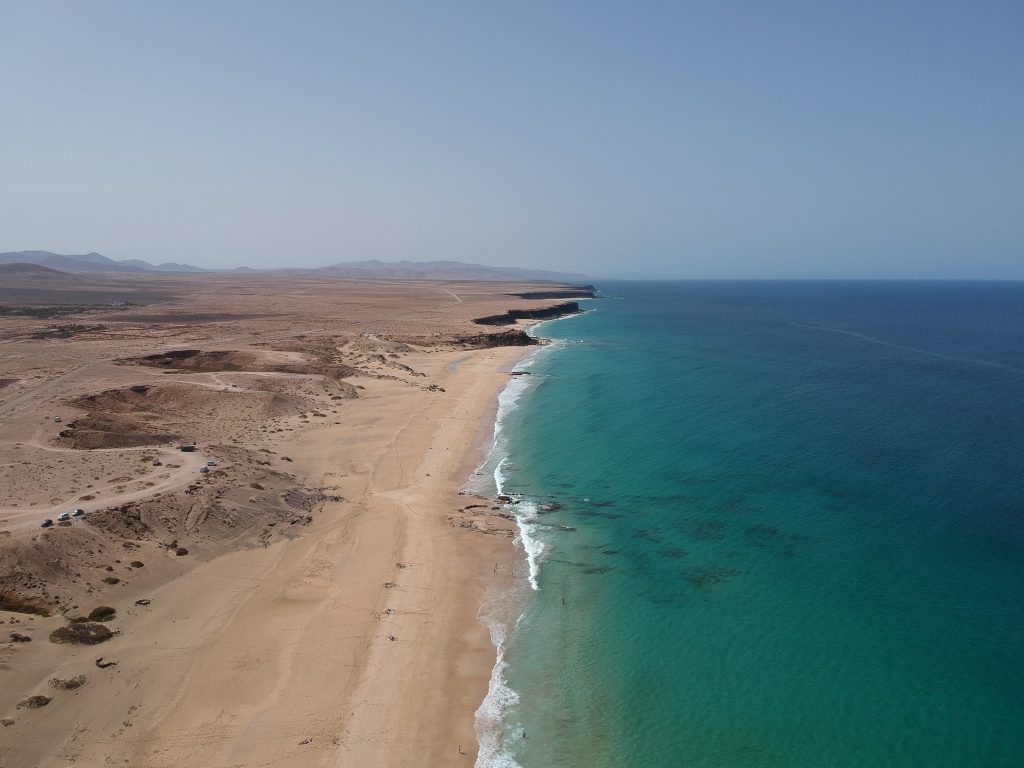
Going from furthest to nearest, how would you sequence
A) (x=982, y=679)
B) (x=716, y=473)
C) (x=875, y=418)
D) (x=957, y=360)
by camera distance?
(x=957, y=360)
(x=875, y=418)
(x=716, y=473)
(x=982, y=679)

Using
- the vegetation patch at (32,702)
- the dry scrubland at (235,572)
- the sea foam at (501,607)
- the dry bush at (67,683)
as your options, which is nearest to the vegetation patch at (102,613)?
the dry scrubland at (235,572)

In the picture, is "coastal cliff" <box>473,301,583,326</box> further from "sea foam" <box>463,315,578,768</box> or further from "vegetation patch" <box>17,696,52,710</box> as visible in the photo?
"vegetation patch" <box>17,696,52,710</box>

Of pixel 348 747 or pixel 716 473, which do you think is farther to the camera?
pixel 716 473

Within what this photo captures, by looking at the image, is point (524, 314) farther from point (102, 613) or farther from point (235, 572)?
point (102, 613)

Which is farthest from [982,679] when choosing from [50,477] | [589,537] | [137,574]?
[50,477]

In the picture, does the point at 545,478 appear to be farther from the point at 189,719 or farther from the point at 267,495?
the point at 189,719

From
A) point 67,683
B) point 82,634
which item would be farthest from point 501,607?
point 82,634

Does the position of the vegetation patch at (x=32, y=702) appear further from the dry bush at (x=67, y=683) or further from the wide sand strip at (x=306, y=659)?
the dry bush at (x=67, y=683)
